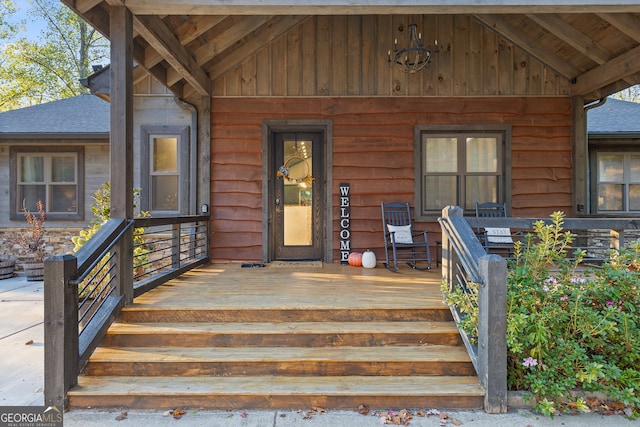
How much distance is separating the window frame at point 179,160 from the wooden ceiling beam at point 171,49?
2.32ft

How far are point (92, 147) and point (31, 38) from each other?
32.2 ft

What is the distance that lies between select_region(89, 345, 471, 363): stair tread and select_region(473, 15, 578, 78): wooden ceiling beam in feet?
14.2

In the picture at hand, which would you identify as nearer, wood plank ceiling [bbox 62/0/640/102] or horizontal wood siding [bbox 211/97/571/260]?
wood plank ceiling [bbox 62/0/640/102]

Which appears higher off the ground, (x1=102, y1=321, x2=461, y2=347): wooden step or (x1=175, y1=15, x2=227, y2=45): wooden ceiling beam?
(x1=175, y1=15, x2=227, y2=45): wooden ceiling beam

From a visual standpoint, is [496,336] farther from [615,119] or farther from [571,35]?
[615,119]

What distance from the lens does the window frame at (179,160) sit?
5234mm

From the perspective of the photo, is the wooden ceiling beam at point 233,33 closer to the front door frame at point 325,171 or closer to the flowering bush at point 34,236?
the front door frame at point 325,171

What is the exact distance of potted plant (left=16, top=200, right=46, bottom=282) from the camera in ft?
20.0

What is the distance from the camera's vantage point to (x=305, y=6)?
9.82ft

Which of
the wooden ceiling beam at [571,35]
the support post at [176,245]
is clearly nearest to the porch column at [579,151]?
the wooden ceiling beam at [571,35]

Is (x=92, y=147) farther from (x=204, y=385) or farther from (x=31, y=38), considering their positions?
(x=31, y=38)

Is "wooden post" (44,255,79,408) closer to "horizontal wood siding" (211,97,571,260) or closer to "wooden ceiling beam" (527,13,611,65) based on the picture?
"horizontal wood siding" (211,97,571,260)

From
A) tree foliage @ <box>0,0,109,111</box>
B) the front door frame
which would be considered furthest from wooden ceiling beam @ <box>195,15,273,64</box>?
tree foliage @ <box>0,0,109,111</box>

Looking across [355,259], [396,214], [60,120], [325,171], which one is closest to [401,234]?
[396,214]
